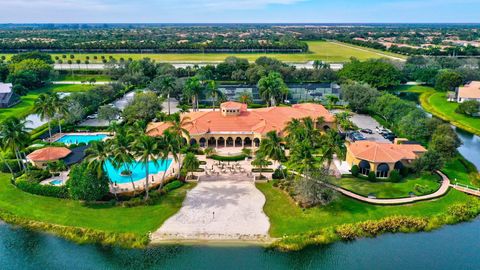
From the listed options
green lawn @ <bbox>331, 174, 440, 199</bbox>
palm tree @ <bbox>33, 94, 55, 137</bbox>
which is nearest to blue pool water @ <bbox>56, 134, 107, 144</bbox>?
palm tree @ <bbox>33, 94, 55, 137</bbox>

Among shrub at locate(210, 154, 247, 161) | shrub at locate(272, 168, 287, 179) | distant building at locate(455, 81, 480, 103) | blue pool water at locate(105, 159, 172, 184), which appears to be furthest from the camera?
distant building at locate(455, 81, 480, 103)

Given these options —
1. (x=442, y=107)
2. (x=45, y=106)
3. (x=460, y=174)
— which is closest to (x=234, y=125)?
(x=45, y=106)

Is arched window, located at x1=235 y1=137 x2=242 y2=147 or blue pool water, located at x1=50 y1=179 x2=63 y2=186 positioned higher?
arched window, located at x1=235 y1=137 x2=242 y2=147

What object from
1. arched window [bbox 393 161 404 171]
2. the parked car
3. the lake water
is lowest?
the lake water

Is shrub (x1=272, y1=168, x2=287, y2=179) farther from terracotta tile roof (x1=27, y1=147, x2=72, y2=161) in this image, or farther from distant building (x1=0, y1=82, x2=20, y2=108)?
distant building (x1=0, y1=82, x2=20, y2=108)

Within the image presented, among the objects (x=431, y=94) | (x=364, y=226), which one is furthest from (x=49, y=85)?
(x=431, y=94)

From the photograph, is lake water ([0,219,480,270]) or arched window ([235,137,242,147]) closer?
lake water ([0,219,480,270])

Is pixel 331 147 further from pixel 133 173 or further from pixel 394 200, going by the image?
pixel 133 173
